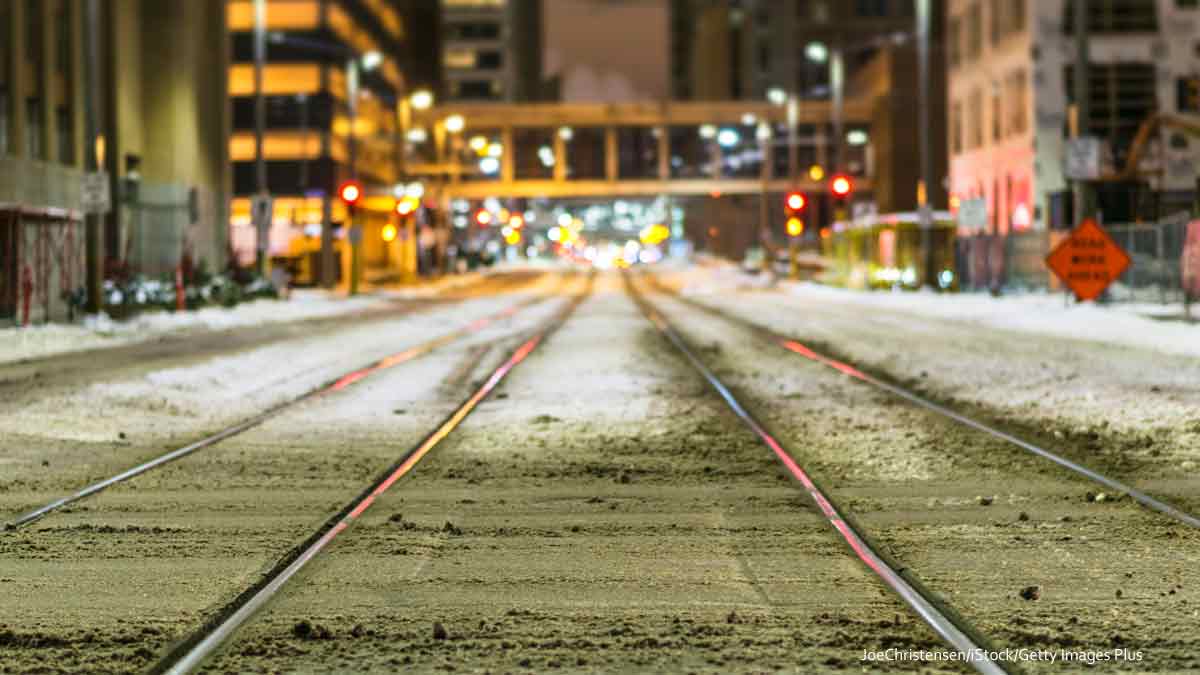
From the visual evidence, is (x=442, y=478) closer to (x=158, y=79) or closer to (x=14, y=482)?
(x=14, y=482)

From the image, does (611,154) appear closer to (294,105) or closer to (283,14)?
(294,105)

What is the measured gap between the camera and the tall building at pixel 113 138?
37625mm

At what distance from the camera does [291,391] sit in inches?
784

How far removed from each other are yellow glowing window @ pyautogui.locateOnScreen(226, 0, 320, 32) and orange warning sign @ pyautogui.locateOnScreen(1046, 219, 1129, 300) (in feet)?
266

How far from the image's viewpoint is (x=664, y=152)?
12306 cm

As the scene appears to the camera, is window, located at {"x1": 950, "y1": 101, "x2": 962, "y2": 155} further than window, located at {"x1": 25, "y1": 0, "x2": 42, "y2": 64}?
Yes

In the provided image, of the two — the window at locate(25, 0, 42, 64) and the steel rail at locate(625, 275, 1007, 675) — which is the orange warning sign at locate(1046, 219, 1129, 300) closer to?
the steel rail at locate(625, 275, 1007, 675)

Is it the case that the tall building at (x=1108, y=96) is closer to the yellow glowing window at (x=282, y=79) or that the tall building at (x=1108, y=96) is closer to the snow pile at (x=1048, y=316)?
the snow pile at (x=1048, y=316)

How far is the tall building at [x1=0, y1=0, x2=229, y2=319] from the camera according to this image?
123 feet

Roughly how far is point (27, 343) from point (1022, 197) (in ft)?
149

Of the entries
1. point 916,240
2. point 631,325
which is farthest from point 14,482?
point 916,240

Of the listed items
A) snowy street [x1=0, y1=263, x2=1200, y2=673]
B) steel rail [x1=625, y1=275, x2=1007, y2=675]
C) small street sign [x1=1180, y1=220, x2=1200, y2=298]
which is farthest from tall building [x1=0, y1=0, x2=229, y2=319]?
steel rail [x1=625, y1=275, x2=1007, y2=675]

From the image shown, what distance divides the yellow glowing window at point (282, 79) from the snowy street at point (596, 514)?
274 ft

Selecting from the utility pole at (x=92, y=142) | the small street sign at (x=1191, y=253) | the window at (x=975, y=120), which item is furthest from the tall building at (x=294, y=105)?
the small street sign at (x=1191, y=253)
